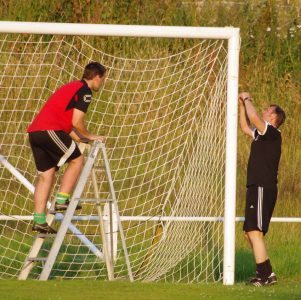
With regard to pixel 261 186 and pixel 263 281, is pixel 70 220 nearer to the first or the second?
pixel 261 186

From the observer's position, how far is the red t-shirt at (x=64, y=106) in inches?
445

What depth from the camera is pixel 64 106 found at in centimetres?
1138

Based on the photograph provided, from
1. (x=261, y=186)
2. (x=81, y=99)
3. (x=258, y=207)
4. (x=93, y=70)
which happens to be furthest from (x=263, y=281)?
(x=93, y=70)

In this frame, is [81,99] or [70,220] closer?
[70,220]

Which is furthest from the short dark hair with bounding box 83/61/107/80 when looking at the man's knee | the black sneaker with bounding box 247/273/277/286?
the black sneaker with bounding box 247/273/277/286

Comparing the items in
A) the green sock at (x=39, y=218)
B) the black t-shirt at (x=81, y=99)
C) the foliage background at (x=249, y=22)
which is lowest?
the green sock at (x=39, y=218)

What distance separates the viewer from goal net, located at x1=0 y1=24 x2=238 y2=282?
12453 mm

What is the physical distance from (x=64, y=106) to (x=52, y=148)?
394mm

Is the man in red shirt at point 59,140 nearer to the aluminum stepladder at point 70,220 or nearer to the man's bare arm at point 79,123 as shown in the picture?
the man's bare arm at point 79,123

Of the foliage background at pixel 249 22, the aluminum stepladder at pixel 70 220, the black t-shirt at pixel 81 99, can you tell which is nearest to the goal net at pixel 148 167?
the aluminum stepladder at pixel 70 220

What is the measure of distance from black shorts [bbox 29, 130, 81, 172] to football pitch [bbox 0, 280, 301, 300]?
4.30 feet

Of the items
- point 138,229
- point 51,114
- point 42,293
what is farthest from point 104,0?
point 42,293

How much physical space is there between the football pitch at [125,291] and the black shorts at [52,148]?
1.31m

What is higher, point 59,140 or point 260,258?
point 59,140
